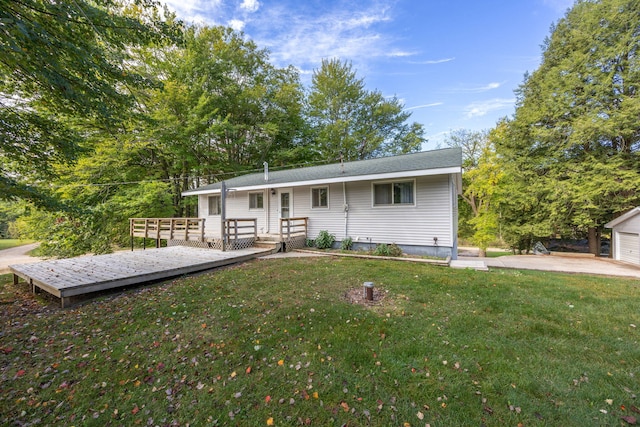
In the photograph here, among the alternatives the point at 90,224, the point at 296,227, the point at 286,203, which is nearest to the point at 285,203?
the point at 286,203

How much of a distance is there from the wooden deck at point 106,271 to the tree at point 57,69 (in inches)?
67.8

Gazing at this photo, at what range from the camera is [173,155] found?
57.6 feet

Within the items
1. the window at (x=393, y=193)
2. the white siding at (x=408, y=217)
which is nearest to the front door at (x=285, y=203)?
the white siding at (x=408, y=217)

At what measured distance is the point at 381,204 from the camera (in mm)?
9688

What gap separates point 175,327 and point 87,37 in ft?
18.7

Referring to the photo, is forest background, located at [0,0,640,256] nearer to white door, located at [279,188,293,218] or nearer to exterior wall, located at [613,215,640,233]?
exterior wall, located at [613,215,640,233]

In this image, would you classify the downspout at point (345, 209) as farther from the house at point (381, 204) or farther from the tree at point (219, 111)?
the tree at point (219, 111)

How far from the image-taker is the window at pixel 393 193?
9.22m

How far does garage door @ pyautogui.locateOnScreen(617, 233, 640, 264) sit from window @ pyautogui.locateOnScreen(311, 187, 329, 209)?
1198cm

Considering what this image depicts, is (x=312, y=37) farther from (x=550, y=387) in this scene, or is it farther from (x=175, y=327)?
(x=550, y=387)

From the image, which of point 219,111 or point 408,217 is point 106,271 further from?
point 219,111

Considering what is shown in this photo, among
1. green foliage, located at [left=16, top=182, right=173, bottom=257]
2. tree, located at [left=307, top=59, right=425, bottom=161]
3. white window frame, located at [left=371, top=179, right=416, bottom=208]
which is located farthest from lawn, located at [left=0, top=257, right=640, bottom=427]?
tree, located at [left=307, top=59, right=425, bottom=161]

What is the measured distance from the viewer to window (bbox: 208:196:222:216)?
14089 millimetres

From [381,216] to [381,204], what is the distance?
47cm
